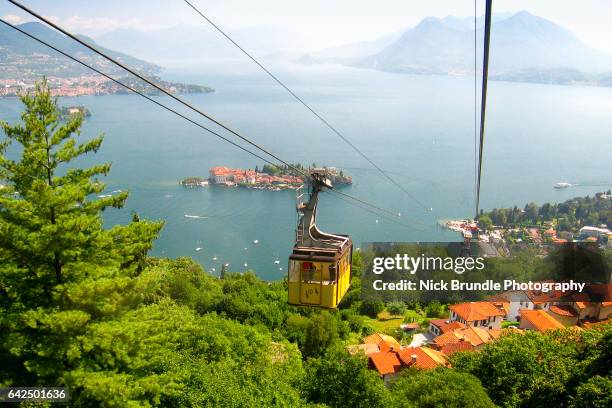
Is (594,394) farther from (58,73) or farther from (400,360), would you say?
(58,73)

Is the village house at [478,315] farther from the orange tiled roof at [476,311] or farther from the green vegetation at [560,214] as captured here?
the green vegetation at [560,214]

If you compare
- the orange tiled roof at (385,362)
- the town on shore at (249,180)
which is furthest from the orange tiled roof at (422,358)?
→ the town on shore at (249,180)

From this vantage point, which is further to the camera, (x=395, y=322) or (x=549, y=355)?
(x=395, y=322)

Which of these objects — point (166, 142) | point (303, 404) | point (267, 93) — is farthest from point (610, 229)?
point (267, 93)

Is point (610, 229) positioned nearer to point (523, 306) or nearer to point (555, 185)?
point (555, 185)

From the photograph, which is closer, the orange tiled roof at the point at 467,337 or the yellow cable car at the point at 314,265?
the yellow cable car at the point at 314,265
